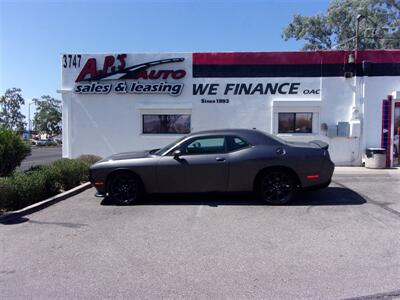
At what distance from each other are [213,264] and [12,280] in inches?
89.7

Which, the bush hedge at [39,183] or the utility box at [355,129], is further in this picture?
the utility box at [355,129]

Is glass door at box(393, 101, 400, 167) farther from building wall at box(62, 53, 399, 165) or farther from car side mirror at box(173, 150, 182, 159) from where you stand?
car side mirror at box(173, 150, 182, 159)

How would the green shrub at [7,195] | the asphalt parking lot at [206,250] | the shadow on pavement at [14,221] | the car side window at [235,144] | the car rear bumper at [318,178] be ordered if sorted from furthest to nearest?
the car side window at [235,144] < the car rear bumper at [318,178] < the green shrub at [7,195] < the shadow on pavement at [14,221] < the asphalt parking lot at [206,250]

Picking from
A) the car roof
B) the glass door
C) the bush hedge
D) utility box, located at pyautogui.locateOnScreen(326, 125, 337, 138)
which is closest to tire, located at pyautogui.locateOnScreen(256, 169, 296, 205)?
the car roof

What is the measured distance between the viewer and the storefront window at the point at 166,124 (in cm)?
1420

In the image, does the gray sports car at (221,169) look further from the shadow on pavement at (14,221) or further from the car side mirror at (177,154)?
the shadow on pavement at (14,221)

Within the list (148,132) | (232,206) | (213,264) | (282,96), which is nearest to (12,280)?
(213,264)

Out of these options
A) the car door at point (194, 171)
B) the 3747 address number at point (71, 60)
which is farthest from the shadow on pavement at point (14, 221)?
the 3747 address number at point (71, 60)

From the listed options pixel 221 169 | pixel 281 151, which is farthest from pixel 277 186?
pixel 221 169

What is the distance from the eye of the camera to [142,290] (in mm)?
3732

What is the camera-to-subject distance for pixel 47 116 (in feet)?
282

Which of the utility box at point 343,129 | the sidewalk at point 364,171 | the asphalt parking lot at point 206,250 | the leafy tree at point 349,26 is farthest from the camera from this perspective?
the leafy tree at point 349,26

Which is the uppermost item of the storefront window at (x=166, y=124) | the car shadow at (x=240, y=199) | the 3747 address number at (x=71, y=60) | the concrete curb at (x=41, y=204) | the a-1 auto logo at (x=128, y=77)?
the 3747 address number at (x=71, y=60)

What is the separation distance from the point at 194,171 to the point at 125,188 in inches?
59.2
